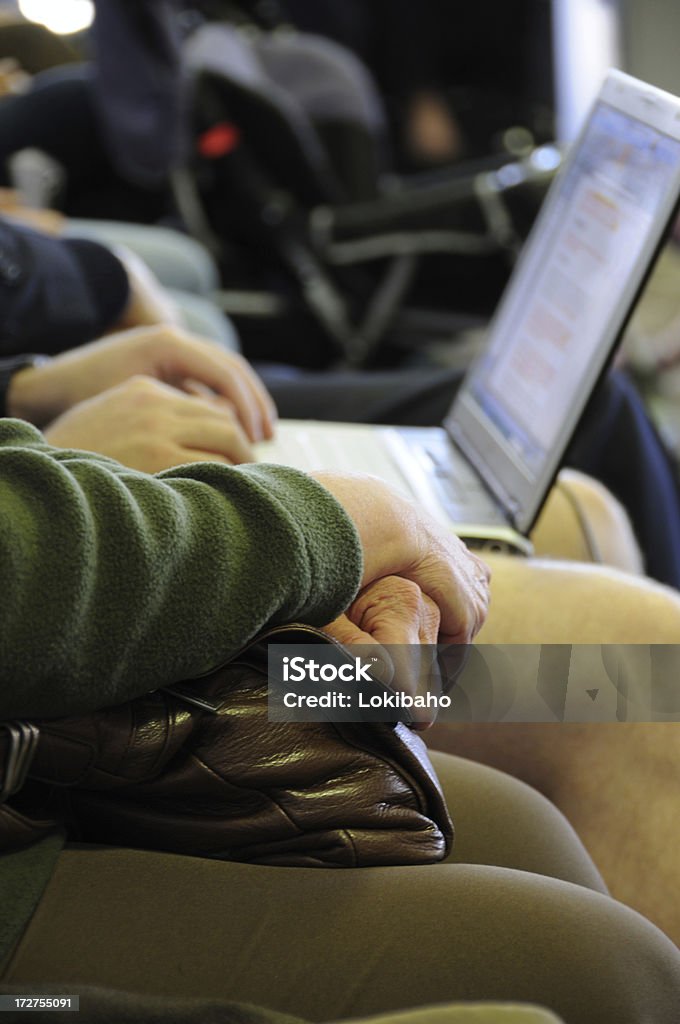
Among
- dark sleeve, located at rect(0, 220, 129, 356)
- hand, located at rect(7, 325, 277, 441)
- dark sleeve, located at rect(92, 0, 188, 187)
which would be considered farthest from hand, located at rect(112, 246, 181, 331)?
dark sleeve, located at rect(92, 0, 188, 187)

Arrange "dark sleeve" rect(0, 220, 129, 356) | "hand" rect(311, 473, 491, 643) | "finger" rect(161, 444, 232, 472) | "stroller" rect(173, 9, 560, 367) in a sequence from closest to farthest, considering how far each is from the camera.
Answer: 1. "hand" rect(311, 473, 491, 643)
2. "finger" rect(161, 444, 232, 472)
3. "dark sleeve" rect(0, 220, 129, 356)
4. "stroller" rect(173, 9, 560, 367)

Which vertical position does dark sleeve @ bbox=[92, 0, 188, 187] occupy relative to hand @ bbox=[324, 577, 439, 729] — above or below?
below

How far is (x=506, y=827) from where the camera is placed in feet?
2.28

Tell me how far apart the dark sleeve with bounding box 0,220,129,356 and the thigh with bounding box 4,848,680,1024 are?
833 millimetres

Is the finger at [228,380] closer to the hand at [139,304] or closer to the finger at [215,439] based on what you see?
the finger at [215,439]

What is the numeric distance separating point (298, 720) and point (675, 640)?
324 mm

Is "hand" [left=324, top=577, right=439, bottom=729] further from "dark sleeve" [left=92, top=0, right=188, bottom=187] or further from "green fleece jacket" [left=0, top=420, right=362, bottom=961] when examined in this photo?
"dark sleeve" [left=92, top=0, right=188, bottom=187]

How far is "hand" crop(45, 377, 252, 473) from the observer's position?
85 cm

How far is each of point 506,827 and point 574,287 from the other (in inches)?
19.5

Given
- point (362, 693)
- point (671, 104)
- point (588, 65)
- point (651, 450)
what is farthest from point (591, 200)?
point (588, 65)

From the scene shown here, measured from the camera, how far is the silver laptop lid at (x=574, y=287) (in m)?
0.89

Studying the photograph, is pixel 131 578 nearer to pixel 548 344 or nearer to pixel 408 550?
pixel 408 550

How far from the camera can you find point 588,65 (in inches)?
167

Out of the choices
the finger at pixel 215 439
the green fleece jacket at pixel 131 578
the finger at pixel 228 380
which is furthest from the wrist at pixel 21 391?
the green fleece jacket at pixel 131 578
